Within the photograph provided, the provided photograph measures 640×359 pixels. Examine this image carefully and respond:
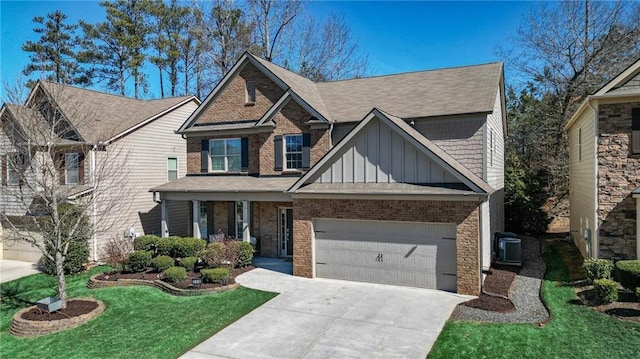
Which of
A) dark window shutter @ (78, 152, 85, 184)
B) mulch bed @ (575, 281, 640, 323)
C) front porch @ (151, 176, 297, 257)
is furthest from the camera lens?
dark window shutter @ (78, 152, 85, 184)

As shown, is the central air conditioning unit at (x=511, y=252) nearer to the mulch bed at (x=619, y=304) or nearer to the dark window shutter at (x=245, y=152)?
the mulch bed at (x=619, y=304)

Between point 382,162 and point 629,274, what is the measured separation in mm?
6961

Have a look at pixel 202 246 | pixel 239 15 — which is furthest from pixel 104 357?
pixel 239 15

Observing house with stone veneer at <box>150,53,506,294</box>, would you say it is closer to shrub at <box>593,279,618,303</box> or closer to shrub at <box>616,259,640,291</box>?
shrub at <box>593,279,618,303</box>

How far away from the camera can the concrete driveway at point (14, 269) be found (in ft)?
52.3

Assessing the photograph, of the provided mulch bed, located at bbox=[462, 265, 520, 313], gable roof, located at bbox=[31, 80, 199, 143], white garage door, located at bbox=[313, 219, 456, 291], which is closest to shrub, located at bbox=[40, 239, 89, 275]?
gable roof, located at bbox=[31, 80, 199, 143]

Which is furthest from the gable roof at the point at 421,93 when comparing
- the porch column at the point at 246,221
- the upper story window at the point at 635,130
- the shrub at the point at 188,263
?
the shrub at the point at 188,263

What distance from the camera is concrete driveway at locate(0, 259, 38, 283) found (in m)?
15.9

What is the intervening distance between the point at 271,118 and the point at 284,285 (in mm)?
7572

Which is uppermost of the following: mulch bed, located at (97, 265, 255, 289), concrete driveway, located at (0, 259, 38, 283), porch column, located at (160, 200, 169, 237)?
porch column, located at (160, 200, 169, 237)

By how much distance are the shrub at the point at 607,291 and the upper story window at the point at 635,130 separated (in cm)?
458

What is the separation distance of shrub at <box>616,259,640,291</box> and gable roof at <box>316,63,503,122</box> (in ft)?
19.7

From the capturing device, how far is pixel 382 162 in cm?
1229

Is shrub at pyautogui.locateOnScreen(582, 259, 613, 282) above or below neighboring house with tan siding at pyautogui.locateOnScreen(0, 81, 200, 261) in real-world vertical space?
below
